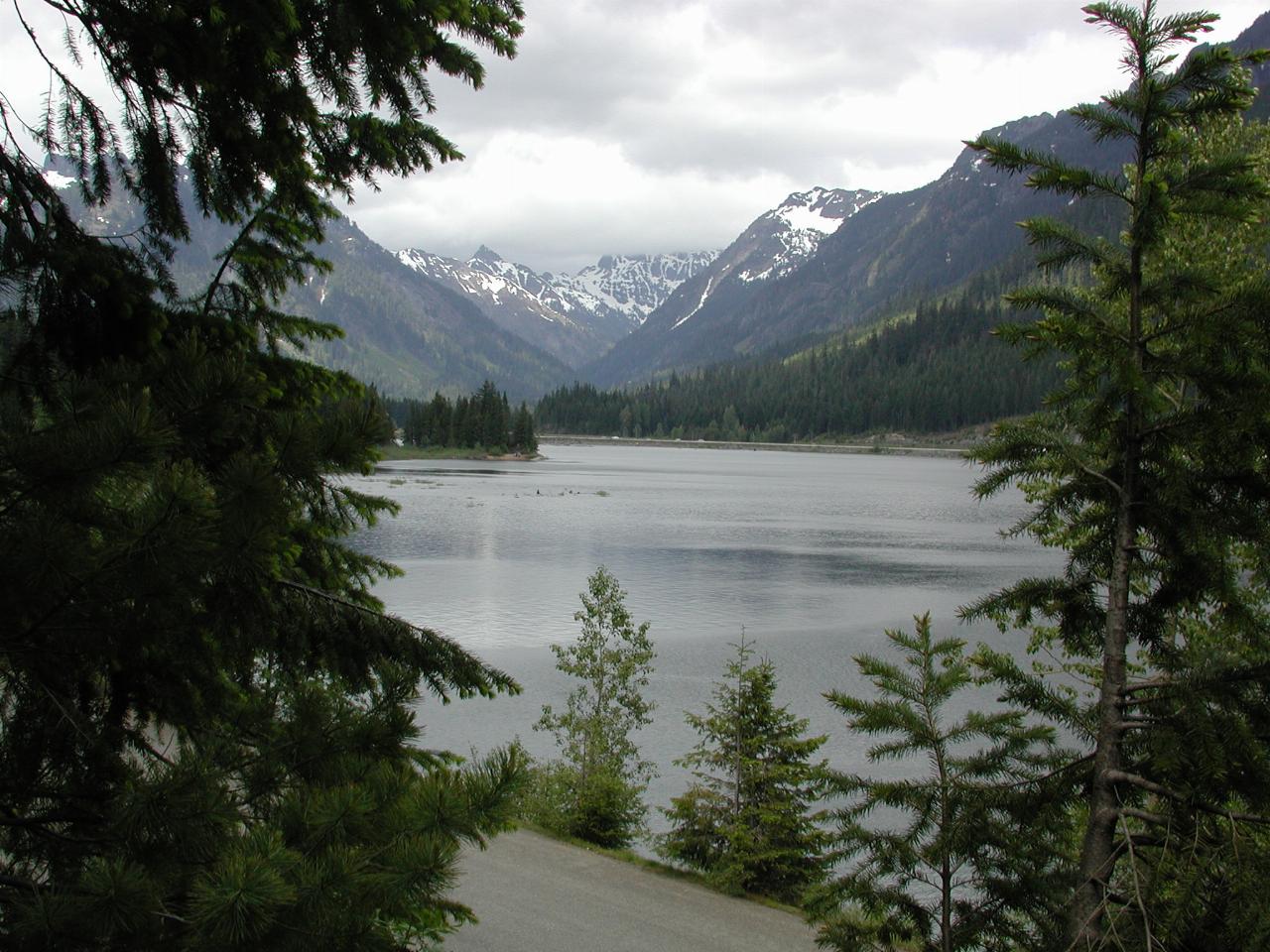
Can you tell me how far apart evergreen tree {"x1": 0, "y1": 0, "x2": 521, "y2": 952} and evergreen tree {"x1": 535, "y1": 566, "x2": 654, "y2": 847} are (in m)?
10.7

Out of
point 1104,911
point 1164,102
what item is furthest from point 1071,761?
point 1164,102

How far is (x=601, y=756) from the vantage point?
55.9 ft

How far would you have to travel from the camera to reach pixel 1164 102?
450 centimetres

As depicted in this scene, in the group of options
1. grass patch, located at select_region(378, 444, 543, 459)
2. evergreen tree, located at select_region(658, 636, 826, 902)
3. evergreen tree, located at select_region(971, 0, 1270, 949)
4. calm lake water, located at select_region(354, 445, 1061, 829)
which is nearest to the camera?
evergreen tree, located at select_region(971, 0, 1270, 949)

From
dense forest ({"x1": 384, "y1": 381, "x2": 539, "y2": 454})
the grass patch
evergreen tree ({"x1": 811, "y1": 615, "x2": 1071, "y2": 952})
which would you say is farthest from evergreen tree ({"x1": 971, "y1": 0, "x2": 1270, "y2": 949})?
dense forest ({"x1": 384, "y1": 381, "x2": 539, "y2": 454})

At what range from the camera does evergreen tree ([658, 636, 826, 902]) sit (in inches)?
478

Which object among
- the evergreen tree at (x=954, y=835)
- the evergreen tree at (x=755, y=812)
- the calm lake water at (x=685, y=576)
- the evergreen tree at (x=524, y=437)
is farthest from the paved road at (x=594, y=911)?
the evergreen tree at (x=524, y=437)

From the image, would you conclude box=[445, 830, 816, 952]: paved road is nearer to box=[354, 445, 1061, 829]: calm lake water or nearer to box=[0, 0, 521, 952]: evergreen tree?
box=[354, 445, 1061, 829]: calm lake water

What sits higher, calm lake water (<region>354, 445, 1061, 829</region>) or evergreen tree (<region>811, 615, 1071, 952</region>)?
evergreen tree (<region>811, 615, 1071, 952</region>)

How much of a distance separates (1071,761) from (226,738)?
4247mm

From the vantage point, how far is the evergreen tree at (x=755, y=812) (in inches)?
478

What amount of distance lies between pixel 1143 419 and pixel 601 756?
45.3ft

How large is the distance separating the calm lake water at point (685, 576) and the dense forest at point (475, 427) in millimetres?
49880

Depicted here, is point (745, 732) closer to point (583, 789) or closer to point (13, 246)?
point (583, 789)
